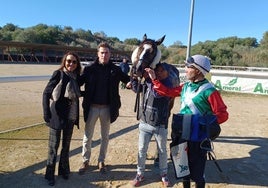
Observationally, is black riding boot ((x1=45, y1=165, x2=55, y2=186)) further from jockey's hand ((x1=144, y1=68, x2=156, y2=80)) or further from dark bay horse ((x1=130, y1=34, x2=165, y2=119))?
jockey's hand ((x1=144, y1=68, x2=156, y2=80))

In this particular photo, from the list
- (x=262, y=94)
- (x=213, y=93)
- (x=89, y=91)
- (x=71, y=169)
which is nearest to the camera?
(x=213, y=93)

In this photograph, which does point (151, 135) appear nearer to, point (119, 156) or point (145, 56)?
point (145, 56)

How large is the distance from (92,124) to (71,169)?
2.69ft

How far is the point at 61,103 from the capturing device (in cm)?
382

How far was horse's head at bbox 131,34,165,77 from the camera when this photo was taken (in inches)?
136

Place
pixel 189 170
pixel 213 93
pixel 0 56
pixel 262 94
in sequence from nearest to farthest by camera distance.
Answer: pixel 213 93 → pixel 189 170 → pixel 262 94 → pixel 0 56

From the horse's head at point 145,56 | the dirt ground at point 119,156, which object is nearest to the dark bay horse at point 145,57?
the horse's head at point 145,56

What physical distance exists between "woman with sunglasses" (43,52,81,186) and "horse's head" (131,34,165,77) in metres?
0.88

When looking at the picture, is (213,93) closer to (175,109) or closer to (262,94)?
(175,109)

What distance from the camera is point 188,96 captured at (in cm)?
312

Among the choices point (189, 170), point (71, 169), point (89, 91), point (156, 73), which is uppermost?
point (156, 73)

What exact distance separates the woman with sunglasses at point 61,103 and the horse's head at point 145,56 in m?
0.88

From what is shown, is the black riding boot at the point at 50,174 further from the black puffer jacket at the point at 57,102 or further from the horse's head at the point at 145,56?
the horse's head at the point at 145,56

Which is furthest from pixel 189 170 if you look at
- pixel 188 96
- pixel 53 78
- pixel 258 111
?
pixel 258 111
